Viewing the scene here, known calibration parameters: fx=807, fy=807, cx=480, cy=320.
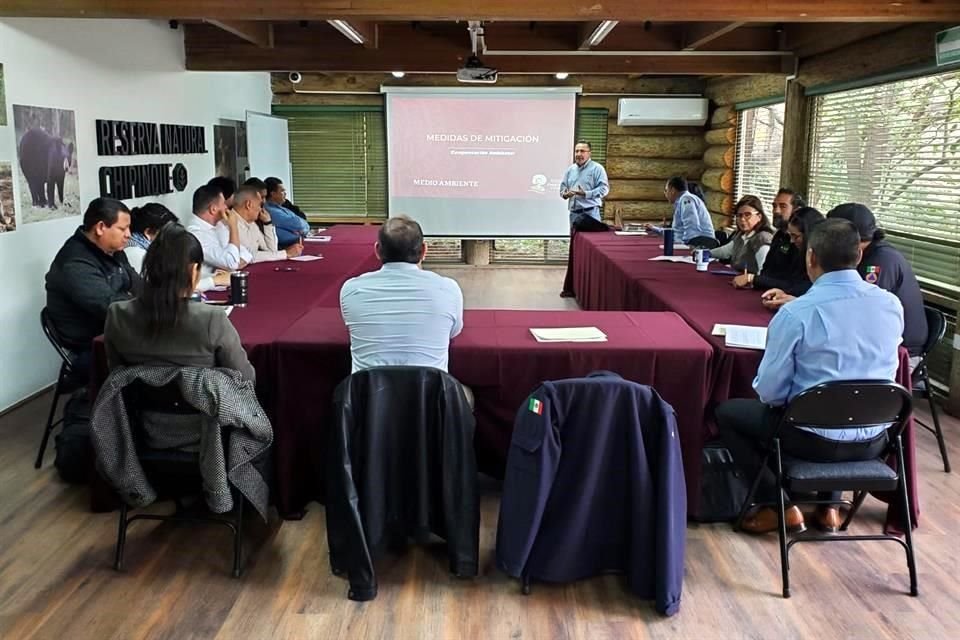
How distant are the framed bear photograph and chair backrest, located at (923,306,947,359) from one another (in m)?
4.76

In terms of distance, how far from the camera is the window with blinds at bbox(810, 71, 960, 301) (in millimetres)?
4809

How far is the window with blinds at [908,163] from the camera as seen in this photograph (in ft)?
15.8

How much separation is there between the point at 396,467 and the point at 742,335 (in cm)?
150

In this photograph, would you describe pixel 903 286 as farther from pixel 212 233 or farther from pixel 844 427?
pixel 212 233

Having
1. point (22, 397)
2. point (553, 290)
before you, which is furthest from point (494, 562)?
point (553, 290)

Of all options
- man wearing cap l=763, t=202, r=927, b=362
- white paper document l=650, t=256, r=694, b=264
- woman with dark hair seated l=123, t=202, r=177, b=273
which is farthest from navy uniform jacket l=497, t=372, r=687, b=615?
white paper document l=650, t=256, r=694, b=264

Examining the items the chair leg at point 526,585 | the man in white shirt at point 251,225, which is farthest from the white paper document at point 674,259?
the chair leg at point 526,585

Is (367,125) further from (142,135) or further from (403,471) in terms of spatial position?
(403,471)

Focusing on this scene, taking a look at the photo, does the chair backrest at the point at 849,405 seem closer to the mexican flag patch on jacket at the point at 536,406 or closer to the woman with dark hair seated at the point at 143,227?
the mexican flag patch on jacket at the point at 536,406

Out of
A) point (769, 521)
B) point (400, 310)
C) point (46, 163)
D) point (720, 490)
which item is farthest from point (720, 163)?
point (400, 310)

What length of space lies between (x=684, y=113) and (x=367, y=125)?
3730mm

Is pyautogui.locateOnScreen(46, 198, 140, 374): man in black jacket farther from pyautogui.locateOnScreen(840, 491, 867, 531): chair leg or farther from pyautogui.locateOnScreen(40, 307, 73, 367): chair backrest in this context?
pyautogui.locateOnScreen(840, 491, 867, 531): chair leg

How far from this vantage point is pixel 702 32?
632cm

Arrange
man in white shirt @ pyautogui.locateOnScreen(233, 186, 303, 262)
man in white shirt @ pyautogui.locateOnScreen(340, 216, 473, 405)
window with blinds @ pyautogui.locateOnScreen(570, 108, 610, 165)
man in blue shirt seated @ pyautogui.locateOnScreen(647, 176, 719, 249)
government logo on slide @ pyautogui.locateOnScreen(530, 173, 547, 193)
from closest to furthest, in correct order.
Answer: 1. man in white shirt @ pyautogui.locateOnScreen(340, 216, 473, 405)
2. man in white shirt @ pyautogui.locateOnScreen(233, 186, 303, 262)
3. man in blue shirt seated @ pyautogui.locateOnScreen(647, 176, 719, 249)
4. window with blinds @ pyautogui.locateOnScreen(570, 108, 610, 165)
5. government logo on slide @ pyautogui.locateOnScreen(530, 173, 547, 193)
